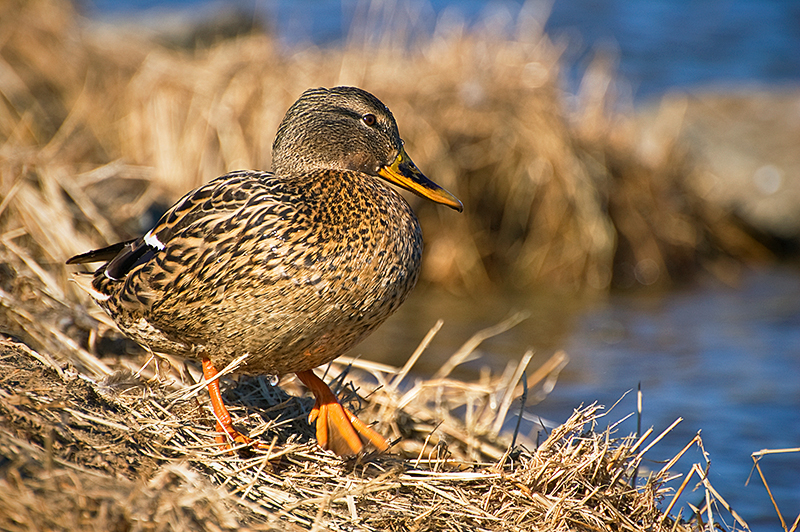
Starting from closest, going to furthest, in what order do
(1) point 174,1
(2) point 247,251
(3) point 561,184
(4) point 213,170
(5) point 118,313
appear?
(2) point 247,251
(5) point 118,313
(4) point 213,170
(3) point 561,184
(1) point 174,1

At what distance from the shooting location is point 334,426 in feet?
10.1

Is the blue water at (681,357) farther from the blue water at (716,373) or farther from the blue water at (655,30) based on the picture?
the blue water at (655,30)

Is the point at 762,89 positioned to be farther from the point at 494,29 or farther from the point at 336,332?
the point at 336,332

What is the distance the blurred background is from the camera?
16.4 ft

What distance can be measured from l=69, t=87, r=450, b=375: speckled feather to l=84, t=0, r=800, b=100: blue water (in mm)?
8250

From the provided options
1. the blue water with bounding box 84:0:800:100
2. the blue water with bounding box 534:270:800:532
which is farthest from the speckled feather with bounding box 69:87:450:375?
the blue water with bounding box 84:0:800:100

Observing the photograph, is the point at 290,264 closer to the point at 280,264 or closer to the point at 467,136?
the point at 280,264

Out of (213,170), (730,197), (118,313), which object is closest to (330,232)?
(118,313)

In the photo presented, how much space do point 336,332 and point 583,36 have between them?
11966 millimetres

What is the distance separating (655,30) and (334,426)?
12708 mm

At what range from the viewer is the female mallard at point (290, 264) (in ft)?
9.05

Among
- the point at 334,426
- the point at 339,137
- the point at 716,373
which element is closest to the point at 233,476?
the point at 334,426

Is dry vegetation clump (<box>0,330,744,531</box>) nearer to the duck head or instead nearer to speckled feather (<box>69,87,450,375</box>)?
speckled feather (<box>69,87,450,375</box>)

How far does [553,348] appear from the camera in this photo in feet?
19.7
